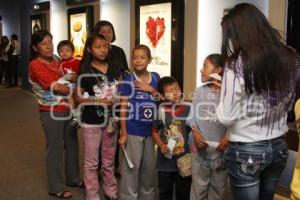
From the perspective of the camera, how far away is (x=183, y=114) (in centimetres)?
284

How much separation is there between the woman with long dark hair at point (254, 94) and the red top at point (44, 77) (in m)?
1.86

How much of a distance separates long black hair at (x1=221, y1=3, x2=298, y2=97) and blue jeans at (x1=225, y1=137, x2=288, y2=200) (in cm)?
26

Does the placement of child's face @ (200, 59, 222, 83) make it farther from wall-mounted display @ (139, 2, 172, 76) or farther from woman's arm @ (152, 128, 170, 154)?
wall-mounted display @ (139, 2, 172, 76)

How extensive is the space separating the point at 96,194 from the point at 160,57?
2.22 metres

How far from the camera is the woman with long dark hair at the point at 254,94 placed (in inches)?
72.3

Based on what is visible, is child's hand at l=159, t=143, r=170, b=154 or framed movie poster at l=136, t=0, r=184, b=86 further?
framed movie poster at l=136, t=0, r=184, b=86

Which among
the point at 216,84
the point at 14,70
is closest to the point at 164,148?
the point at 216,84

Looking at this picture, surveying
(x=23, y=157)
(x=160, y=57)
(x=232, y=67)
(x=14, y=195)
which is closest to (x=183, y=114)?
(x=232, y=67)

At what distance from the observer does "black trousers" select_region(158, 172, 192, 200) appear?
290 centimetres

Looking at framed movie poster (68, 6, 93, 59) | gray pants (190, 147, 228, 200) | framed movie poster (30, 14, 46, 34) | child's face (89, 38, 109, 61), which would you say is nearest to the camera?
gray pants (190, 147, 228, 200)

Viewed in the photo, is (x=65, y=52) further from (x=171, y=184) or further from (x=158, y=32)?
(x=171, y=184)

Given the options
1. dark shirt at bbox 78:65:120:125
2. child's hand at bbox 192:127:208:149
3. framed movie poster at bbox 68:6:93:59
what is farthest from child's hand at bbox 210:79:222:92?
framed movie poster at bbox 68:6:93:59

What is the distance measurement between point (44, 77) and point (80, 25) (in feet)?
13.7

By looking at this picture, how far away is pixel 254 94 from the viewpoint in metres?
1.88
